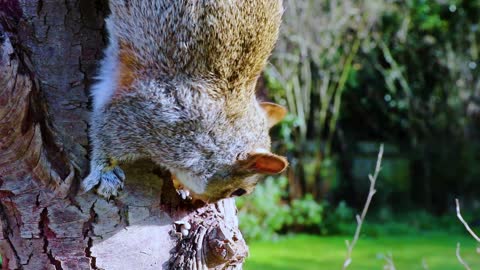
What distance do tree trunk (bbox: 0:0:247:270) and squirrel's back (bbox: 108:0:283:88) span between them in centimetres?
15

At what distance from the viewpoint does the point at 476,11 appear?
7.79 metres

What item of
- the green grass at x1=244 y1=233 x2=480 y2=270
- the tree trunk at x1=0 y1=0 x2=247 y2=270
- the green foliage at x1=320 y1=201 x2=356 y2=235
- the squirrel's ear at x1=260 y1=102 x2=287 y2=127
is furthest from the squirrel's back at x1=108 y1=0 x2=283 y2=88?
the green foliage at x1=320 y1=201 x2=356 y2=235

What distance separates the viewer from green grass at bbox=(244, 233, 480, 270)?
5680mm

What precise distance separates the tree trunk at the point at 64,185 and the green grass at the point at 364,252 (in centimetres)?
397

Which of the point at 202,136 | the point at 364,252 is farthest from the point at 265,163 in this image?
the point at 364,252

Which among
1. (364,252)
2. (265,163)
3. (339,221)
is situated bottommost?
(339,221)

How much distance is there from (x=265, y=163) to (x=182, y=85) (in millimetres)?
299

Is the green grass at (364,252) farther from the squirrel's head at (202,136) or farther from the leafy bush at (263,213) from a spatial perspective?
the squirrel's head at (202,136)

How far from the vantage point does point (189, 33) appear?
174 cm

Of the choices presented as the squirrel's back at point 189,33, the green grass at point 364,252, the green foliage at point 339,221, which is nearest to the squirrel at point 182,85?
the squirrel's back at point 189,33

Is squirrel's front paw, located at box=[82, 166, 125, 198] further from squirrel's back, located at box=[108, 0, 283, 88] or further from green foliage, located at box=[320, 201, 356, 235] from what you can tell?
green foliage, located at box=[320, 201, 356, 235]

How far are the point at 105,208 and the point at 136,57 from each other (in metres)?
0.43

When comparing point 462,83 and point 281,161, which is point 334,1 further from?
point 281,161

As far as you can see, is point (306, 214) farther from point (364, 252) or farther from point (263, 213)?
point (364, 252)
